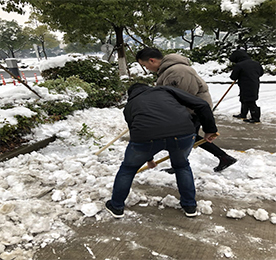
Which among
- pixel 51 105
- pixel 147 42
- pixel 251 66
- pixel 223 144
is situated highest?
pixel 147 42

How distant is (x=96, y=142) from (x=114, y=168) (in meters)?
1.24

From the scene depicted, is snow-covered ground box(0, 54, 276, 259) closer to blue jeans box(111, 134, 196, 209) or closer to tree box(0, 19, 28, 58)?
blue jeans box(111, 134, 196, 209)

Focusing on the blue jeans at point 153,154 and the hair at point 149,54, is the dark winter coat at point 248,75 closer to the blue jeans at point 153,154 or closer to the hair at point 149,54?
the hair at point 149,54

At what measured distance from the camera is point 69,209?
2.35 m

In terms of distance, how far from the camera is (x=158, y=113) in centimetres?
181

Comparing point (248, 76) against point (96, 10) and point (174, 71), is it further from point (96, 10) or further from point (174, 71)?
point (96, 10)

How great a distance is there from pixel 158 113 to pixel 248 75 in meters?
4.22

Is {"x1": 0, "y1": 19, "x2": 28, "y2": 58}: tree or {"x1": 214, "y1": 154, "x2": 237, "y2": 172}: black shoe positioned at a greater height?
{"x1": 0, "y1": 19, "x2": 28, "y2": 58}: tree

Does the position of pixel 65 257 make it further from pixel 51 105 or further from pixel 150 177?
pixel 51 105

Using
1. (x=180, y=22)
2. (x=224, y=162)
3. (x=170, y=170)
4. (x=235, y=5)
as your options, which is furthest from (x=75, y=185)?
(x=180, y=22)

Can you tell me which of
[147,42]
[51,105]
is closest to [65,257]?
[51,105]

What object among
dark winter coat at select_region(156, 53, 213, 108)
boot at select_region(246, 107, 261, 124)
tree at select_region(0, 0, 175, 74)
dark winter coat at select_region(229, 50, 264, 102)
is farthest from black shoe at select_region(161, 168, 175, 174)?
tree at select_region(0, 0, 175, 74)

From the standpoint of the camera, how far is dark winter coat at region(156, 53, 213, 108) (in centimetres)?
245

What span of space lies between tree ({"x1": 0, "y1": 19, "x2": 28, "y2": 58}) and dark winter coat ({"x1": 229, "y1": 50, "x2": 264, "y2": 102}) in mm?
36609
